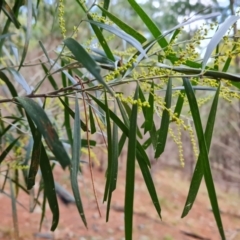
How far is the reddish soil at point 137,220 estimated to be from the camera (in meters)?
2.44

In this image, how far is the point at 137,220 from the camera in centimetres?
300

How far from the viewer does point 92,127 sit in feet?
2.14

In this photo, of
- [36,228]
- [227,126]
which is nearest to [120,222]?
[36,228]

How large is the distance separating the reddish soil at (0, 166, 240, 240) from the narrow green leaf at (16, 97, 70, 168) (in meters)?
1.46

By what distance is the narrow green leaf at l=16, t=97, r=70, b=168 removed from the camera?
1.17ft

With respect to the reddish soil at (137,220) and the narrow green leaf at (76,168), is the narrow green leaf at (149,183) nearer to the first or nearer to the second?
the narrow green leaf at (76,168)

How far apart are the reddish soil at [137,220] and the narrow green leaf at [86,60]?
1513 mm

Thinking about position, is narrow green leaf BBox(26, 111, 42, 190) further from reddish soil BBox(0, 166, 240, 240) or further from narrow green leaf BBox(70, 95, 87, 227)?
reddish soil BBox(0, 166, 240, 240)

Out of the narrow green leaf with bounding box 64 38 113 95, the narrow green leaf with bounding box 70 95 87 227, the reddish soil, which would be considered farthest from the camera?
the reddish soil

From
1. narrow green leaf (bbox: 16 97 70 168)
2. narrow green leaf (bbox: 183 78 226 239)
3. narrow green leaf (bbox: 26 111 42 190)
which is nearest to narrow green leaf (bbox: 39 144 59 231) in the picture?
narrow green leaf (bbox: 26 111 42 190)

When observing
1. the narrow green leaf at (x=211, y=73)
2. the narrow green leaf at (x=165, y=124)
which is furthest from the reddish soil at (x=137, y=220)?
the narrow green leaf at (x=211, y=73)

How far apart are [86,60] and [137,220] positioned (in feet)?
9.24

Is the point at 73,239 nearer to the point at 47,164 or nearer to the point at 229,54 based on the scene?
the point at 47,164

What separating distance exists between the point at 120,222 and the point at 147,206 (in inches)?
23.1
